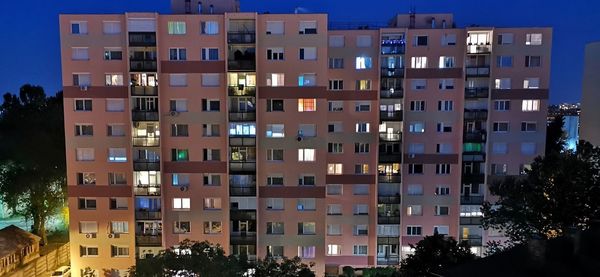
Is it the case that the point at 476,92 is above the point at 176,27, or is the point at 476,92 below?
below

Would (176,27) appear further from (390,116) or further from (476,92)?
(476,92)

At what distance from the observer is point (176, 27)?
25828 millimetres

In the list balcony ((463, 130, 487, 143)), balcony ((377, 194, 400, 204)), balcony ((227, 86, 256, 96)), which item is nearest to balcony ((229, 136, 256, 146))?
balcony ((227, 86, 256, 96))

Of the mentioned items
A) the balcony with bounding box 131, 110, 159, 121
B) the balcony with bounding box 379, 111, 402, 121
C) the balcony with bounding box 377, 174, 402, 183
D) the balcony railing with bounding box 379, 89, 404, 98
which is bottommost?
the balcony with bounding box 377, 174, 402, 183

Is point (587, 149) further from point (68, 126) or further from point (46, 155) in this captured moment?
point (46, 155)

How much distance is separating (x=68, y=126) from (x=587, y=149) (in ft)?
91.5

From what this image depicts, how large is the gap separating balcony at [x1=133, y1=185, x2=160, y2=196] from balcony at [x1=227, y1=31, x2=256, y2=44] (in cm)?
1045

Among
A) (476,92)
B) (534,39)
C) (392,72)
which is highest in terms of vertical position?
(534,39)

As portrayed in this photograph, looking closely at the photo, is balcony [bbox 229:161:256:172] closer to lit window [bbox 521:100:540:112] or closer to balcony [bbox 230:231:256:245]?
balcony [bbox 230:231:256:245]

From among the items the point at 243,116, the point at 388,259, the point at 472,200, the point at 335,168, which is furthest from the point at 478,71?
the point at 243,116

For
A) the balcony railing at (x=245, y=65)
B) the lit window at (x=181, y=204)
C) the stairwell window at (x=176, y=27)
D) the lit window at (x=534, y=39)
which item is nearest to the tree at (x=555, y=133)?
the lit window at (x=534, y=39)

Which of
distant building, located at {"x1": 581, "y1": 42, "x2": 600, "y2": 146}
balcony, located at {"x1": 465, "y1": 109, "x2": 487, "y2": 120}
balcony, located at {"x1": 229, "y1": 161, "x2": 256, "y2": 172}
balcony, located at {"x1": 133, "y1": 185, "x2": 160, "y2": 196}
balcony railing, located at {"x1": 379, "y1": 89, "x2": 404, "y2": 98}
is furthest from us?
distant building, located at {"x1": 581, "y1": 42, "x2": 600, "y2": 146}

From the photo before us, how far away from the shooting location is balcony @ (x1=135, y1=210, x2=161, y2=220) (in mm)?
26688

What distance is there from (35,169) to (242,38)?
19559 mm
